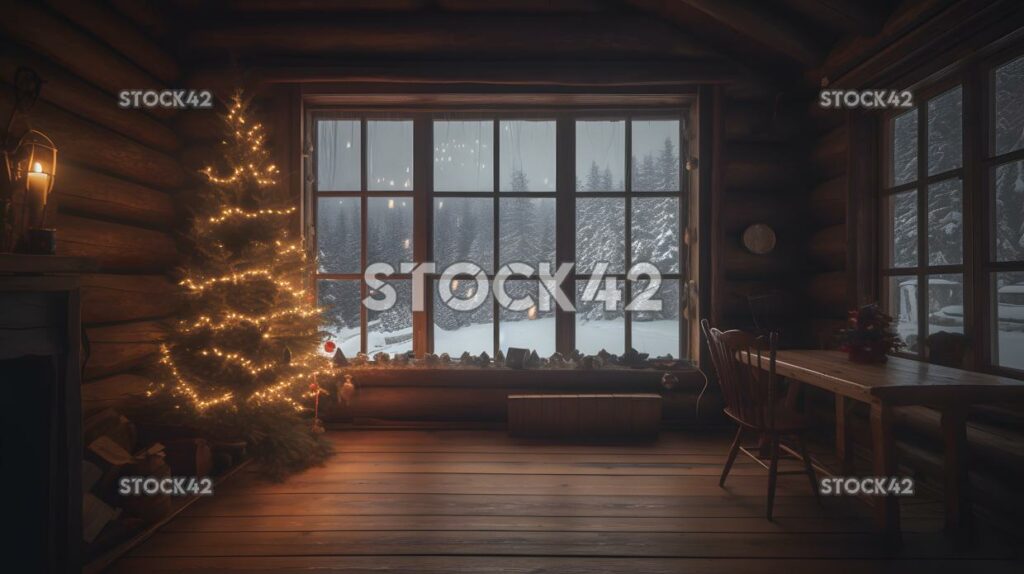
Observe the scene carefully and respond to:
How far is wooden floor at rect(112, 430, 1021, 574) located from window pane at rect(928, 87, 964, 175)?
2.10 meters

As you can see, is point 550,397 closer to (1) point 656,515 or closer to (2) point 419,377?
(2) point 419,377

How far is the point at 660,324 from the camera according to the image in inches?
176

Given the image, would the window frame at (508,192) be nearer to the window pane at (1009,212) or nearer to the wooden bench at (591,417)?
the wooden bench at (591,417)

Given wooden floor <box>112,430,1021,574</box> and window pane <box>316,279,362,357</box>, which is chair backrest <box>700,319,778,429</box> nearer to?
wooden floor <box>112,430,1021,574</box>

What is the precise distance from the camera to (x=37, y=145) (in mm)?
2488

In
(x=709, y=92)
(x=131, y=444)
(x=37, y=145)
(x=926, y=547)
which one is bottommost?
(x=926, y=547)

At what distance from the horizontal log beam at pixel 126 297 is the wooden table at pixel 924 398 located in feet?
13.6

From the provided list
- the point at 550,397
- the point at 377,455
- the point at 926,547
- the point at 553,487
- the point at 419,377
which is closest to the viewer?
the point at 926,547

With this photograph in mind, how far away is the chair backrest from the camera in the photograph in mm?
2635

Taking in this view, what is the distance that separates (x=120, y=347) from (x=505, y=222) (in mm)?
3128

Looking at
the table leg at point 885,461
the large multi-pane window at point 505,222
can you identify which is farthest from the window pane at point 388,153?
the table leg at point 885,461

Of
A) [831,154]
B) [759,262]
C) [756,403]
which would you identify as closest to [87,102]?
[756,403]

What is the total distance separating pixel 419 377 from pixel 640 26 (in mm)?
3602

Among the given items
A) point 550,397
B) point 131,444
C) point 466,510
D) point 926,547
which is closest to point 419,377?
point 550,397
